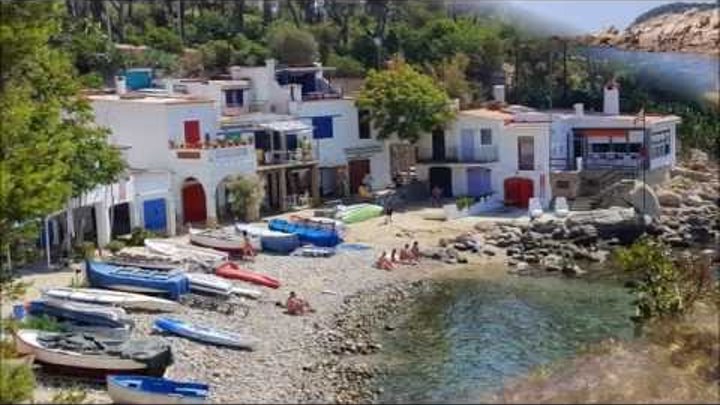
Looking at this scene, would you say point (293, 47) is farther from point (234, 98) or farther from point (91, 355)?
point (91, 355)

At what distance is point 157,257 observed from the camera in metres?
37.8

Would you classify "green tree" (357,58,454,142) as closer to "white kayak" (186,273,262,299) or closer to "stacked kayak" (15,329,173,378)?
"white kayak" (186,273,262,299)

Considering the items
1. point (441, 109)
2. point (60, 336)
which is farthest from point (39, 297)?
point (441, 109)

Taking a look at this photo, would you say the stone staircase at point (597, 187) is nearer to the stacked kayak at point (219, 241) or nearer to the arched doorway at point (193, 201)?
the arched doorway at point (193, 201)

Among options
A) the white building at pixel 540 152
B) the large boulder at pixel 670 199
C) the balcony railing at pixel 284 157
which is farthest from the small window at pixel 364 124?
the large boulder at pixel 670 199

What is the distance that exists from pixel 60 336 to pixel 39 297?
188 inches

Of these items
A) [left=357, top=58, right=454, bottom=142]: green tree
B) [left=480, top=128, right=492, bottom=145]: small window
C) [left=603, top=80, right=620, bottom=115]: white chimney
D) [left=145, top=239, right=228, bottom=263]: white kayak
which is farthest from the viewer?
[left=603, top=80, right=620, bottom=115]: white chimney

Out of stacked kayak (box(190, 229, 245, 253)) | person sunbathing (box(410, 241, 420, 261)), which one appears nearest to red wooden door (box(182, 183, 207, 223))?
stacked kayak (box(190, 229, 245, 253))

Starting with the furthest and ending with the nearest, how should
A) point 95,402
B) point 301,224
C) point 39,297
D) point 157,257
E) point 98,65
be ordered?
point 98,65
point 301,224
point 157,257
point 39,297
point 95,402

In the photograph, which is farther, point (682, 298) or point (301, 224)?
point (301, 224)

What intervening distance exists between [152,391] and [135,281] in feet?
34.5

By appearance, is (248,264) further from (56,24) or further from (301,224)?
(56,24)

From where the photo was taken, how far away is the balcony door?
55.3 meters

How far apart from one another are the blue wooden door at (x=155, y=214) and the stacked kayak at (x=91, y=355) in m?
16.4
